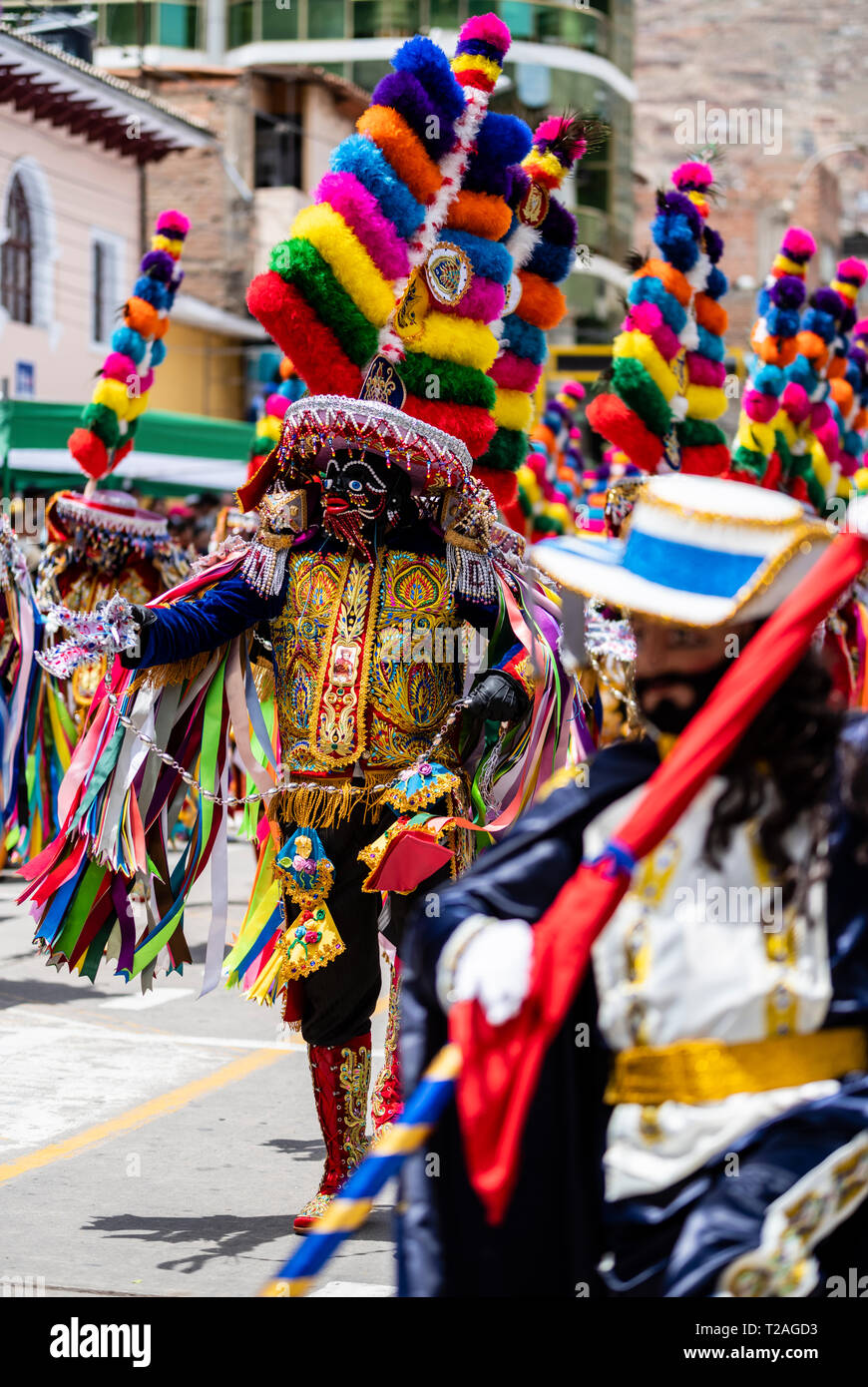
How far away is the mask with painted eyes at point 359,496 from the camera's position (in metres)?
5.18

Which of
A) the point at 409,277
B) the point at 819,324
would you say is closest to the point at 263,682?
the point at 409,277

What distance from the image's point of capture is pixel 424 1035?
2.88m

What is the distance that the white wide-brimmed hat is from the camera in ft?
9.10

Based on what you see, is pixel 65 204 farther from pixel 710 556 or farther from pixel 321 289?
pixel 710 556

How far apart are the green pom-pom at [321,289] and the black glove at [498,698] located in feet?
3.08

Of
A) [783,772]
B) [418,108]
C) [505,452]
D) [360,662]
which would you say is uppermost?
[418,108]

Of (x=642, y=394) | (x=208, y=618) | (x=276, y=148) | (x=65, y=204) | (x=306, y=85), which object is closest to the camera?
(x=208, y=618)

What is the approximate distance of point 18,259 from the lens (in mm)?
23906

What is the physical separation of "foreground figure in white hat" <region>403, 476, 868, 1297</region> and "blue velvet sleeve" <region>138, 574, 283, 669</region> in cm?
243

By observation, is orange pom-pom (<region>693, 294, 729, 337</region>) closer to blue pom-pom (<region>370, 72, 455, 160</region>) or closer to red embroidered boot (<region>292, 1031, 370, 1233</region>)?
blue pom-pom (<region>370, 72, 455, 160</region>)

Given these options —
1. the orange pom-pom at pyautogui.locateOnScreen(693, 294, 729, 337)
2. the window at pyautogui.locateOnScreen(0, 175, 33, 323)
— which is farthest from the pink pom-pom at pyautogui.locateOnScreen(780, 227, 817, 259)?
the window at pyautogui.locateOnScreen(0, 175, 33, 323)

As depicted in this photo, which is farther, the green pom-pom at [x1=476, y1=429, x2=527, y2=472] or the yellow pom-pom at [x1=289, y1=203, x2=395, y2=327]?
the green pom-pom at [x1=476, y1=429, x2=527, y2=472]

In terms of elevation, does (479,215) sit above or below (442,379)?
above

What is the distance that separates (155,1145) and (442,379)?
229 cm
